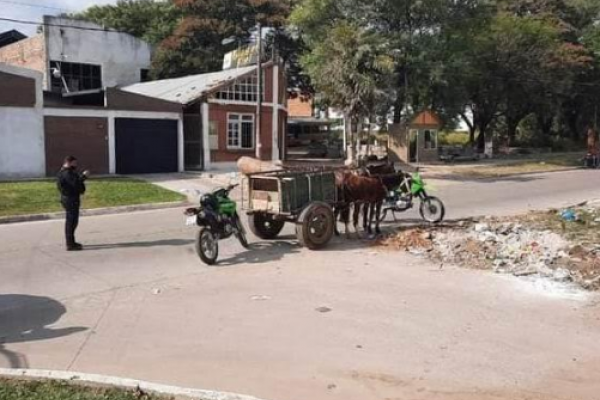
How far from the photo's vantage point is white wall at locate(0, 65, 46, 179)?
78.0 ft

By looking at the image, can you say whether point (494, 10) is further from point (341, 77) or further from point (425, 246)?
point (425, 246)

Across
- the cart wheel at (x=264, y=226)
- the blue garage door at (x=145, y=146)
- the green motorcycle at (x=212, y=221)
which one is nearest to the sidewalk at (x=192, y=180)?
the blue garage door at (x=145, y=146)

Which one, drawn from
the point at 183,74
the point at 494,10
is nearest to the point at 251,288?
the point at 494,10

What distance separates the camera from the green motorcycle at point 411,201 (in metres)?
13.5

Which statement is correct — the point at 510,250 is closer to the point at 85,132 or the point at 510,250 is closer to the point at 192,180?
the point at 192,180

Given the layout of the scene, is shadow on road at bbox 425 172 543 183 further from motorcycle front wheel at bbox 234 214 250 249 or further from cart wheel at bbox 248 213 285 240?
motorcycle front wheel at bbox 234 214 250 249

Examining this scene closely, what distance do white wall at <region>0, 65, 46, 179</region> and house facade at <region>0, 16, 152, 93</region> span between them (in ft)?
50.6

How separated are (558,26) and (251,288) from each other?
43.6m

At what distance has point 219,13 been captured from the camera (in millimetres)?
43031

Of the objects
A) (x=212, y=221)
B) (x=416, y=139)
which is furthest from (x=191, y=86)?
(x=212, y=221)

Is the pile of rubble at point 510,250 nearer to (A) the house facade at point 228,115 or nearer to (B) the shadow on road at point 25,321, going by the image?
(B) the shadow on road at point 25,321

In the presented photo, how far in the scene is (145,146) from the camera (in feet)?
90.4

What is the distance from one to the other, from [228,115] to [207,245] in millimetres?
21498

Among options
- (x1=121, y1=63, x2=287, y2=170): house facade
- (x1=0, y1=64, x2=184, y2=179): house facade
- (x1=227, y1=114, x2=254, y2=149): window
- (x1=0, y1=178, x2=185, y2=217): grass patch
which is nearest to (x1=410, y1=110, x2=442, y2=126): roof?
(x1=121, y1=63, x2=287, y2=170): house facade
